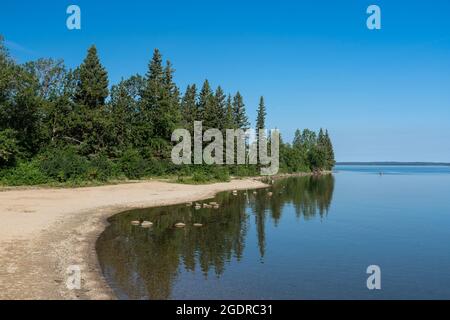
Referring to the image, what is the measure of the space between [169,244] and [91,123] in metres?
37.1

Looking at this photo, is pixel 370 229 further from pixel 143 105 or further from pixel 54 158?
pixel 143 105

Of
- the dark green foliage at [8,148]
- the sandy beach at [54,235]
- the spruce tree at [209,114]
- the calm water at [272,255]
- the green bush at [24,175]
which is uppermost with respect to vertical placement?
the spruce tree at [209,114]

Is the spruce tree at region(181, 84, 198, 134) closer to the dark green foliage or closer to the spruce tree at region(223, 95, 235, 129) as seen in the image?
the spruce tree at region(223, 95, 235, 129)

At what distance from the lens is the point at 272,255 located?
18891 millimetres

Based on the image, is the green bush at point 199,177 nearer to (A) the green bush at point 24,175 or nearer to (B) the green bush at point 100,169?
(B) the green bush at point 100,169

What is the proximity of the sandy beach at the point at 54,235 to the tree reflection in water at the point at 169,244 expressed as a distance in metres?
0.82

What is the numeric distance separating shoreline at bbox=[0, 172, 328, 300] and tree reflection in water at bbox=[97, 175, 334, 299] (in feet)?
2.55

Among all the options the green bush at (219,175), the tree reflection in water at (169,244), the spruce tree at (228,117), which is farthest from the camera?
the spruce tree at (228,117)

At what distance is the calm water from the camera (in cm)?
1366

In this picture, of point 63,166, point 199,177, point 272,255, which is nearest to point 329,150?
point 199,177

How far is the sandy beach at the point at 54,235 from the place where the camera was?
1214 cm

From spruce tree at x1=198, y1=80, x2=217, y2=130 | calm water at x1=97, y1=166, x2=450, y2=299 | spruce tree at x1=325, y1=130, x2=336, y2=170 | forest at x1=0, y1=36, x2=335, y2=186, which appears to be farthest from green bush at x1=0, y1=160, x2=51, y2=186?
spruce tree at x1=325, y1=130, x2=336, y2=170

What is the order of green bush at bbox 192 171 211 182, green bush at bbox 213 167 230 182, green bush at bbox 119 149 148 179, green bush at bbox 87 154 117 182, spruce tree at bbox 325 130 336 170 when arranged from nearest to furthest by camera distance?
green bush at bbox 87 154 117 182 < green bush at bbox 119 149 148 179 < green bush at bbox 192 171 211 182 < green bush at bbox 213 167 230 182 < spruce tree at bbox 325 130 336 170

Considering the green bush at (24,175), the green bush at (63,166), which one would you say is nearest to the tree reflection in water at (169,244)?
the green bush at (63,166)
